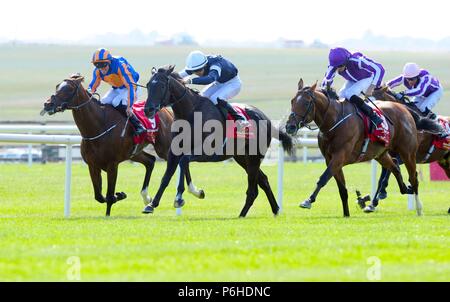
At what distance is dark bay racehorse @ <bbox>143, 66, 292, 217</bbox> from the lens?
1287 cm

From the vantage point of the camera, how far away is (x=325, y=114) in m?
13.4

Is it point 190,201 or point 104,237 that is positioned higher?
point 104,237

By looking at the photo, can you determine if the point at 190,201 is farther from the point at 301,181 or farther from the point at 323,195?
the point at 301,181

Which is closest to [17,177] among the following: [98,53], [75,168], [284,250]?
[75,168]

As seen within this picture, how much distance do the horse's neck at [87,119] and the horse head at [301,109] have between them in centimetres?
226

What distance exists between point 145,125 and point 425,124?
3662 millimetres

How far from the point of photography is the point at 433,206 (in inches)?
644

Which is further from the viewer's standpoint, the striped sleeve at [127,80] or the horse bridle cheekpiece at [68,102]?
the striped sleeve at [127,80]

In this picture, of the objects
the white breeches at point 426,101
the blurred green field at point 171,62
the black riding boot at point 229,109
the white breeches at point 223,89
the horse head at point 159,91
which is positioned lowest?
the blurred green field at point 171,62

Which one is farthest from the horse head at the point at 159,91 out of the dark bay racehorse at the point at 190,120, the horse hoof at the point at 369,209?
the horse hoof at the point at 369,209

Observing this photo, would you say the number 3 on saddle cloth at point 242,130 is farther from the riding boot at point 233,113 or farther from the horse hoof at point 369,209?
the horse hoof at point 369,209

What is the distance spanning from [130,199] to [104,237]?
7.39 meters

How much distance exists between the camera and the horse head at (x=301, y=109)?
13.0m

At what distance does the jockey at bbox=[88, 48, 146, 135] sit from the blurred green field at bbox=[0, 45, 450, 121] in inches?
1418
